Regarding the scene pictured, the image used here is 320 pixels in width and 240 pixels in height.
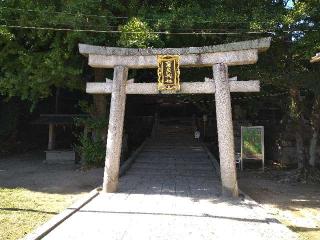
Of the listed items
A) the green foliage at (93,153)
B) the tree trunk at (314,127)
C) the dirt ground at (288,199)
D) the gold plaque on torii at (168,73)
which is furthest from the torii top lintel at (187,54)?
the green foliage at (93,153)

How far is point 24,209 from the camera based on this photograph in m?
9.77

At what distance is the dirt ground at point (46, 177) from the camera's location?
1346 cm

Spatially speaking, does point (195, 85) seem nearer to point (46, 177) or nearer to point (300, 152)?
point (300, 152)

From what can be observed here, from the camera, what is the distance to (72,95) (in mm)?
24188

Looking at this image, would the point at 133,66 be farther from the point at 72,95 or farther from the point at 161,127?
the point at 161,127

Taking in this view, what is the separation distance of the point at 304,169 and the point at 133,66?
335 inches

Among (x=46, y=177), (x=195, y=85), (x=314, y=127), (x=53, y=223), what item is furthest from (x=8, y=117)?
(x=314, y=127)

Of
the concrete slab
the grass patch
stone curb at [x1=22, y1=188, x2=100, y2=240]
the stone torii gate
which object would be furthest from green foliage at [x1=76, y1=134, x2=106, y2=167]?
stone curb at [x1=22, y1=188, x2=100, y2=240]

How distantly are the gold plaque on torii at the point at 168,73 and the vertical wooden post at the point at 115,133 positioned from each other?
1224mm

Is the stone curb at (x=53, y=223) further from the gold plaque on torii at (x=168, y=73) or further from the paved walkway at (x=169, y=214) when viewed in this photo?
the gold plaque on torii at (x=168, y=73)

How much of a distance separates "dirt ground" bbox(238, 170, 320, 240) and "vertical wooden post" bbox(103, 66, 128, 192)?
4644mm

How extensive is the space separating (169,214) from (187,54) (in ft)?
17.1

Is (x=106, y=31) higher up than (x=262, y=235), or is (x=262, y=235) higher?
(x=106, y=31)

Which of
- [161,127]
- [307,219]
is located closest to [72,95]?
[161,127]
